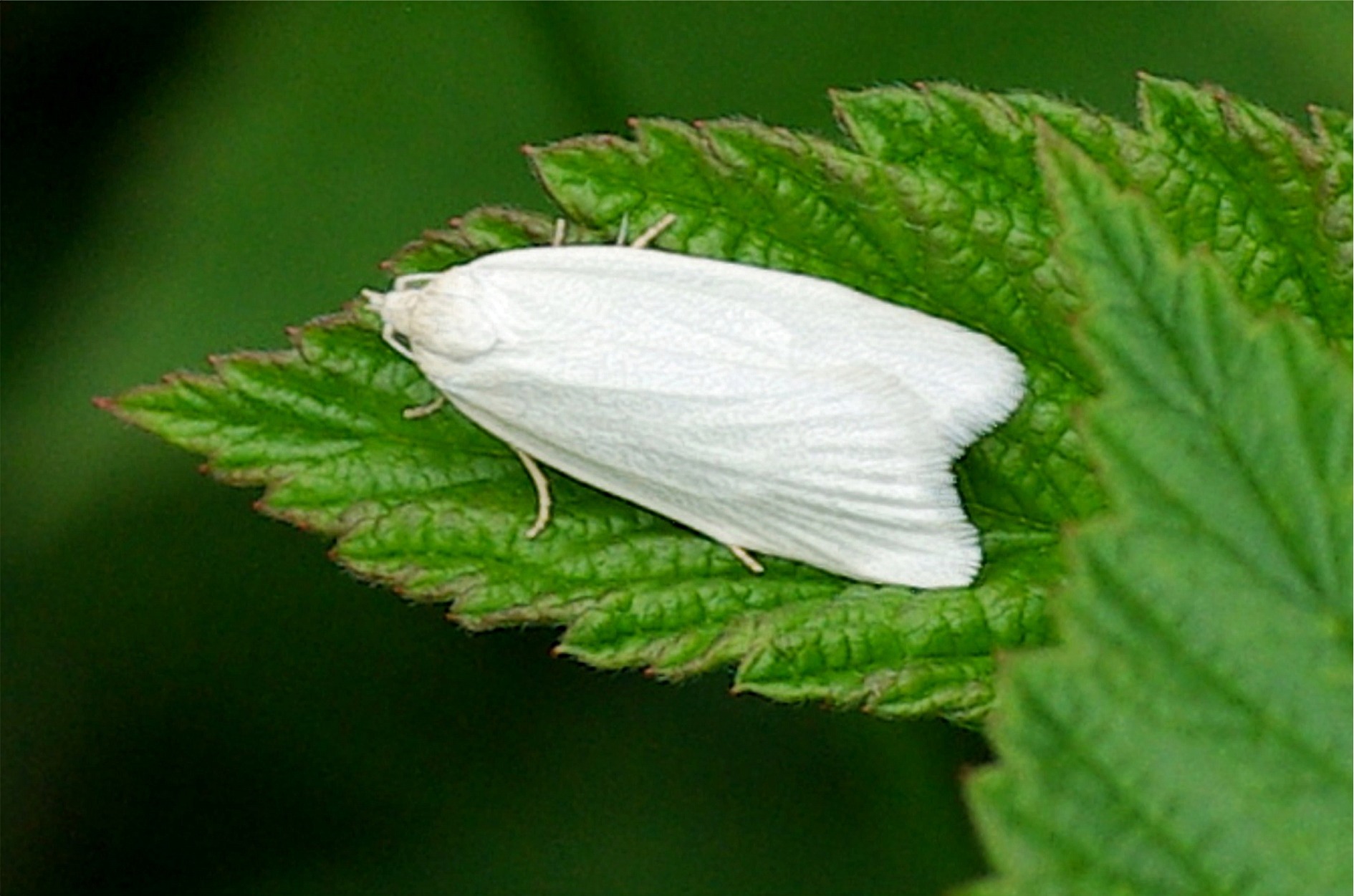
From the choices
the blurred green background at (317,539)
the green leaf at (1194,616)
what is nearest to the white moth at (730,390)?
the green leaf at (1194,616)

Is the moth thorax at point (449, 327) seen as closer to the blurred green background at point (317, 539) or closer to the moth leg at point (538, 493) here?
the moth leg at point (538, 493)

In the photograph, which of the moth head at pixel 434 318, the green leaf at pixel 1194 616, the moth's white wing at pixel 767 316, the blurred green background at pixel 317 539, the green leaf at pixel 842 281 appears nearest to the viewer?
the green leaf at pixel 1194 616

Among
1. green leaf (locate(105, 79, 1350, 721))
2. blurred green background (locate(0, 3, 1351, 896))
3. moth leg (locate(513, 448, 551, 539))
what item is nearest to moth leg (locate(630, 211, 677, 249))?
green leaf (locate(105, 79, 1350, 721))

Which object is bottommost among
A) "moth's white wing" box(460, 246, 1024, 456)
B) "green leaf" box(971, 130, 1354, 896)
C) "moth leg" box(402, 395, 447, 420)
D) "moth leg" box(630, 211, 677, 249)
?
"green leaf" box(971, 130, 1354, 896)

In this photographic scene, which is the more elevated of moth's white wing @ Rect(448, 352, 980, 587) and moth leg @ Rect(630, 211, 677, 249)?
moth leg @ Rect(630, 211, 677, 249)

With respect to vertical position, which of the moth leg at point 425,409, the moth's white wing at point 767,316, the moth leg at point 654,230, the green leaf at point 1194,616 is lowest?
the green leaf at point 1194,616

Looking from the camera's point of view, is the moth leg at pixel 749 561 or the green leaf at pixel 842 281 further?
the moth leg at pixel 749 561

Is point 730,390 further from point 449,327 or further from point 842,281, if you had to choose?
point 449,327

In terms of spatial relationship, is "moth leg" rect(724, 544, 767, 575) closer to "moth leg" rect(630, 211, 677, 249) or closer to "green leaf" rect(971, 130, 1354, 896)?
"moth leg" rect(630, 211, 677, 249)
